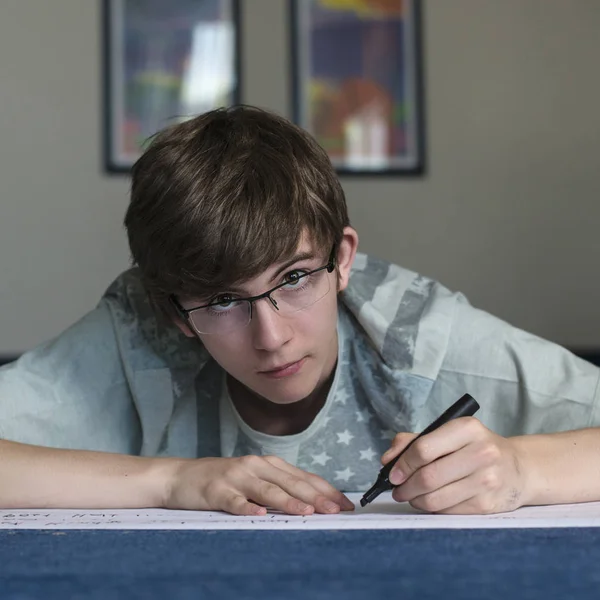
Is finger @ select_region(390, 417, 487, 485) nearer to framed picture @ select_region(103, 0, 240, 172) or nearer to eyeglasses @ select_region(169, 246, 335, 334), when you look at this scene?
eyeglasses @ select_region(169, 246, 335, 334)

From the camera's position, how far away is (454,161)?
4477 mm

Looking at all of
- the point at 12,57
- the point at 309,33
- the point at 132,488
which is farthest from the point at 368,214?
the point at 132,488

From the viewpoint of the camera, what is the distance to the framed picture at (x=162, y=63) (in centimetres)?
435

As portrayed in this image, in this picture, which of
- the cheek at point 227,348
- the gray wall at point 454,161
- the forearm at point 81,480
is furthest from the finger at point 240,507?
the gray wall at point 454,161

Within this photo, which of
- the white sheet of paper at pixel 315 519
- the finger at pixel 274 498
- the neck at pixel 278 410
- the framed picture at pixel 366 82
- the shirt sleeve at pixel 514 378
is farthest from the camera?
the framed picture at pixel 366 82

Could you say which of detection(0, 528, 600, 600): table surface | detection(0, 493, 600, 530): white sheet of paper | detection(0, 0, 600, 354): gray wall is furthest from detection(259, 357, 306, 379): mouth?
detection(0, 0, 600, 354): gray wall

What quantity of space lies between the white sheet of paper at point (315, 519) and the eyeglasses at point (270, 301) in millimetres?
254

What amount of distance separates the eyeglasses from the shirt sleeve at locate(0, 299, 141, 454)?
0.30 metres

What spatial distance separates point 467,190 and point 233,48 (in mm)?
1257

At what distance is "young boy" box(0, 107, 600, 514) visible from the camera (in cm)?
108

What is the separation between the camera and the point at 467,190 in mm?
4480

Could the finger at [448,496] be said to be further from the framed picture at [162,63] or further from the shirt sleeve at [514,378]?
the framed picture at [162,63]

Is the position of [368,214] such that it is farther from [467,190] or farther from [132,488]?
[132,488]

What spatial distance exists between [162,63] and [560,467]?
3670 mm
